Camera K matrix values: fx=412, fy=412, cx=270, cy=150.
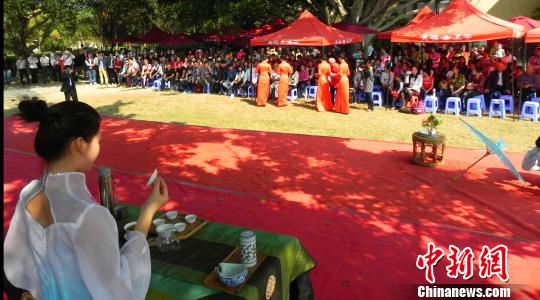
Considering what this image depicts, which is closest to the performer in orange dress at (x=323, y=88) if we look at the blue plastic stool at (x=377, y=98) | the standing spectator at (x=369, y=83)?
the standing spectator at (x=369, y=83)

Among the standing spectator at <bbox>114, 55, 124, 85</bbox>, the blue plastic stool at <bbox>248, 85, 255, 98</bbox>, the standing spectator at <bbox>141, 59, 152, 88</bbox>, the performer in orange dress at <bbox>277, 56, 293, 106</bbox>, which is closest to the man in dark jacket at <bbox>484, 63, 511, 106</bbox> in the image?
the performer in orange dress at <bbox>277, 56, 293, 106</bbox>

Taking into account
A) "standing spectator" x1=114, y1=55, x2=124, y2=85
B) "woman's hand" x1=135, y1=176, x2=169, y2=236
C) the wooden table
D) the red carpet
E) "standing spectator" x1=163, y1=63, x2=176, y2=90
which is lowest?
the red carpet

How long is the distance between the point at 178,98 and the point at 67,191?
46.9 feet

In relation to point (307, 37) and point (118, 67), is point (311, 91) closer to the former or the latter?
point (307, 37)

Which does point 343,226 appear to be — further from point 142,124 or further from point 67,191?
point 142,124

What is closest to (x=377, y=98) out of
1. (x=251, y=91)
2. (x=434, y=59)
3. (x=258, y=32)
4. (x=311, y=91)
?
(x=311, y=91)

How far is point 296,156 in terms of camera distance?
7.90m

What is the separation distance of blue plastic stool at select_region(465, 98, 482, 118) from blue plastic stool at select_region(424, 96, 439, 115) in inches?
34.0

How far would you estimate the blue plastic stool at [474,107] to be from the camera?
38.4 ft

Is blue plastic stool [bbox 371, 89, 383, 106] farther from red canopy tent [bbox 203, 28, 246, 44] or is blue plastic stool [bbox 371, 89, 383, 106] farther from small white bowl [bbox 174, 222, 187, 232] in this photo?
small white bowl [bbox 174, 222, 187, 232]

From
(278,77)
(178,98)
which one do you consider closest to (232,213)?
(278,77)

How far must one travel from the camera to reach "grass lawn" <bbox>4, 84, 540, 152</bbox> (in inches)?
379

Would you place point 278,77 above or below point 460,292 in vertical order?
above

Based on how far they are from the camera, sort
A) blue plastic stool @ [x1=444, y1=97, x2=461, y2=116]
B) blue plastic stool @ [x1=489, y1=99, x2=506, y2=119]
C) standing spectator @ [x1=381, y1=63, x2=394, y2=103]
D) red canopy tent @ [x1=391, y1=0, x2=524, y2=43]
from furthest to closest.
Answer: standing spectator @ [x1=381, y1=63, x2=394, y2=103], blue plastic stool @ [x1=444, y1=97, x2=461, y2=116], blue plastic stool @ [x1=489, y1=99, x2=506, y2=119], red canopy tent @ [x1=391, y1=0, x2=524, y2=43]
